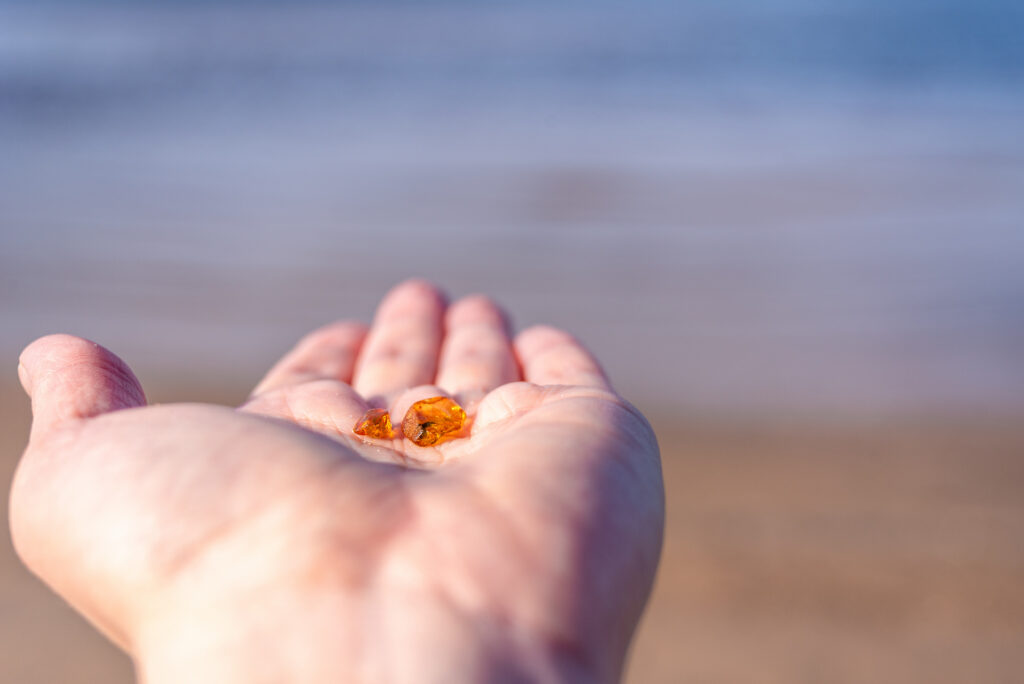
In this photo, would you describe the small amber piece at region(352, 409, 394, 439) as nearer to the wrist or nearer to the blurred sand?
the wrist

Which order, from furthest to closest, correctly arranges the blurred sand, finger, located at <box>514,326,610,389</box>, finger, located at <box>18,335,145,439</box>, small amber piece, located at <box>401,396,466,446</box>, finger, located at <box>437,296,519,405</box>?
the blurred sand → finger, located at <box>437,296,519,405</box> → finger, located at <box>514,326,610,389</box> → small amber piece, located at <box>401,396,466,446</box> → finger, located at <box>18,335,145,439</box>

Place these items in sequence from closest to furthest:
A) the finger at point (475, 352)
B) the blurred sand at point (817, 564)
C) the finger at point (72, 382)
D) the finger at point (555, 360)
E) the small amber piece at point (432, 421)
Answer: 1. the finger at point (72, 382)
2. the small amber piece at point (432, 421)
3. the finger at point (555, 360)
4. the finger at point (475, 352)
5. the blurred sand at point (817, 564)

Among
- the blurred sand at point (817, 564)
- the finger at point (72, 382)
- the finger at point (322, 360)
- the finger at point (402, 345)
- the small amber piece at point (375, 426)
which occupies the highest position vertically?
the finger at point (72, 382)

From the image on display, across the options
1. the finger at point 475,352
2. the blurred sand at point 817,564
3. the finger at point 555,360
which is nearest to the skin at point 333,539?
the finger at point 555,360

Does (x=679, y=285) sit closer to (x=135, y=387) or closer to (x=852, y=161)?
(x=852, y=161)

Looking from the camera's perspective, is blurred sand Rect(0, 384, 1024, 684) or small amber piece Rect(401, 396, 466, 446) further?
blurred sand Rect(0, 384, 1024, 684)

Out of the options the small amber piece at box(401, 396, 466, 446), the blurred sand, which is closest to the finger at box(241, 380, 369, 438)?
the small amber piece at box(401, 396, 466, 446)

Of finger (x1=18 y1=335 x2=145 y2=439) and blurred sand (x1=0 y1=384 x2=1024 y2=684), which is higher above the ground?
finger (x1=18 y1=335 x2=145 y2=439)

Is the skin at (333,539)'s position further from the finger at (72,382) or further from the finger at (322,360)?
the finger at (322,360)
